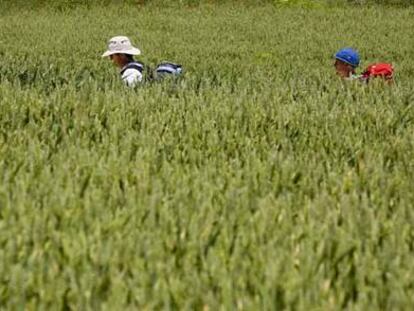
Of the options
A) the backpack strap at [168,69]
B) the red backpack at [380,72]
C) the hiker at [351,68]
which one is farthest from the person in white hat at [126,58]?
the red backpack at [380,72]

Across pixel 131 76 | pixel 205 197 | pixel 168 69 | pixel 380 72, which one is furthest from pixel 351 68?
pixel 205 197

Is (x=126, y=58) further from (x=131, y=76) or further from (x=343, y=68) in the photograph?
(x=343, y=68)

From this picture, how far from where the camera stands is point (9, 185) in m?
3.26

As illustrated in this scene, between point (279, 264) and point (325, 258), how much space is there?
0.24 m

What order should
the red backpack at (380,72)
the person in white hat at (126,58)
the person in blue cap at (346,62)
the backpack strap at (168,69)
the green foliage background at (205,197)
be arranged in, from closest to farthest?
1. the green foliage background at (205,197)
2. the person in white hat at (126,58)
3. the backpack strap at (168,69)
4. the red backpack at (380,72)
5. the person in blue cap at (346,62)

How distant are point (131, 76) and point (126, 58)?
61 cm

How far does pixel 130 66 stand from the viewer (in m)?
7.25

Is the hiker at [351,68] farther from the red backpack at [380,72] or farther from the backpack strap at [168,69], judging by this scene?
the backpack strap at [168,69]

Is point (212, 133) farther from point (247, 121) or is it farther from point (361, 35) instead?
point (361, 35)

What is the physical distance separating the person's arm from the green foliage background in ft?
0.67

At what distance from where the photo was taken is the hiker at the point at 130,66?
7082mm

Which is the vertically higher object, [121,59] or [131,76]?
[121,59]

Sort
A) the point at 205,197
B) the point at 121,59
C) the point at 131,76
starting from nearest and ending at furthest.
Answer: the point at 205,197, the point at 131,76, the point at 121,59

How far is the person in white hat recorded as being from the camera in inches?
279
